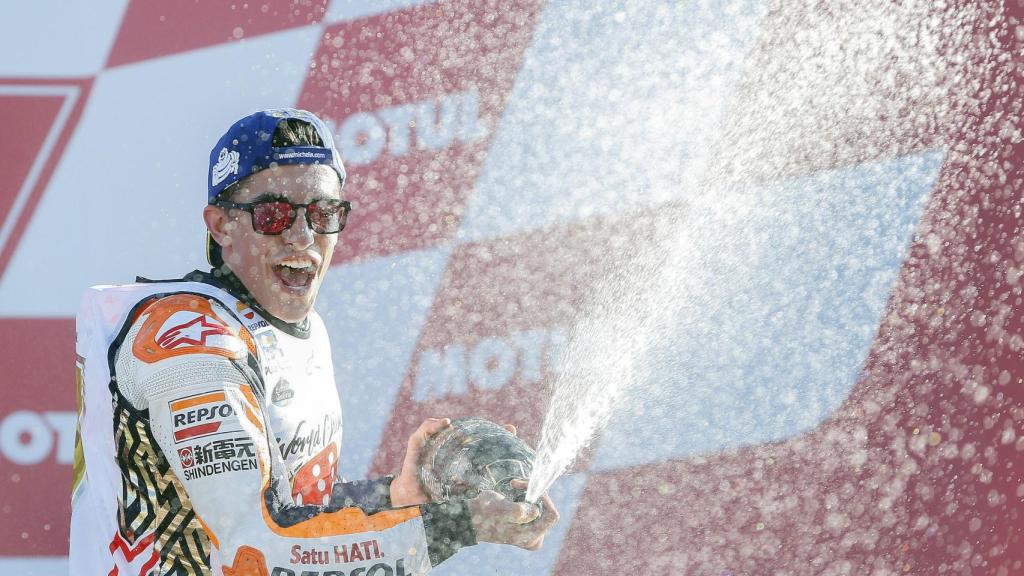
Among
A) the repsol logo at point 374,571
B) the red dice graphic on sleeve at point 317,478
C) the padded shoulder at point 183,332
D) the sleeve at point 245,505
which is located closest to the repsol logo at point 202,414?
the sleeve at point 245,505

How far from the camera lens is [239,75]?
11.2ft

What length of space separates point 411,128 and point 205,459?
2071 mm

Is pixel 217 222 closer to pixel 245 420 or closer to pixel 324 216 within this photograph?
pixel 324 216

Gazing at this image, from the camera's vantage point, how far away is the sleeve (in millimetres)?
1671

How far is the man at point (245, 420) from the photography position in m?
1.68

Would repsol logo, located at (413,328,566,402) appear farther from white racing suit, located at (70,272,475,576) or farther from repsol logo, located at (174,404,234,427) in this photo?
repsol logo, located at (174,404,234,427)

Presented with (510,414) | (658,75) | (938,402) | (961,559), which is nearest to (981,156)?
(938,402)

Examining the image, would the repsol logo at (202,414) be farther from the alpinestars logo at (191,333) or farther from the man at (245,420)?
the alpinestars logo at (191,333)

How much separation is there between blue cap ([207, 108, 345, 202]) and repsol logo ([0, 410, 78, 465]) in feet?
→ 5.27

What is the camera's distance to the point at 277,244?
6.99 ft

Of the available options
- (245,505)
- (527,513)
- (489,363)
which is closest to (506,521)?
(527,513)

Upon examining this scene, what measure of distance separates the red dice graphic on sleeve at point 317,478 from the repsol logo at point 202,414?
1.49 ft

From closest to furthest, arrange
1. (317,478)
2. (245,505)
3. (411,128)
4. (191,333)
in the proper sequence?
1. (245,505)
2. (191,333)
3. (317,478)
4. (411,128)

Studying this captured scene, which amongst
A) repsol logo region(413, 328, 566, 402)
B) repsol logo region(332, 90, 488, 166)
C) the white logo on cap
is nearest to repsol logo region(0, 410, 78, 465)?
repsol logo region(413, 328, 566, 402)
